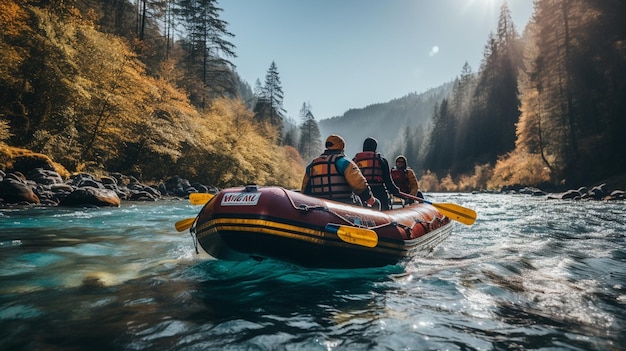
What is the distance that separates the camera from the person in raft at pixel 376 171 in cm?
711

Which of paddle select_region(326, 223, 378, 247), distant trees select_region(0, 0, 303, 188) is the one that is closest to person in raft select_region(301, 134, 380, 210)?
paddle select_region(326, 223, 378, 247)

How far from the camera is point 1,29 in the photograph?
13.0m

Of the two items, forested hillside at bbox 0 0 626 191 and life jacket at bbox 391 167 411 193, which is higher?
forested hillside at bbox 0 0 626 191

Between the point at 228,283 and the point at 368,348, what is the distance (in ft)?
7.35

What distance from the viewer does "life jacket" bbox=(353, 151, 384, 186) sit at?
23.8 ft

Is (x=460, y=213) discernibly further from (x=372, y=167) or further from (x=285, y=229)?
(x=285, y=229)

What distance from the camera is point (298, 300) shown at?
3646 millimetres

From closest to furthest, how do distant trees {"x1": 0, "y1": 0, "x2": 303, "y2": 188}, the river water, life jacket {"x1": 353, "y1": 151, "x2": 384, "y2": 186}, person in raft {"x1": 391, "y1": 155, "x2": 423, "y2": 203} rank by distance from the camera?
the river water < life jacket {"x1": 353, "y1": 151, "x2": 384, "y2": 186} < person in raft {"x1": 391, "y1": 155, "x2": 423, "y2": 203} < distant trees {"x1": 0, "y1": 0, "x2": 303, "y2": 188}

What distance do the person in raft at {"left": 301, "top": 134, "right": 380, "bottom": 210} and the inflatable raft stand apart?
61cm

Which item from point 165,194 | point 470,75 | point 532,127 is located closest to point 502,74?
point 470,75

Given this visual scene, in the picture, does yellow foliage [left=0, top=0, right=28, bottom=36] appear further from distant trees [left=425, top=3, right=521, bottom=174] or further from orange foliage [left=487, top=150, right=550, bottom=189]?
distant trees [left=425, top=3, right=521, bottom=174]

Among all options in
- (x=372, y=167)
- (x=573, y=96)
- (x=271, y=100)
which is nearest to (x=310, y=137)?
(x=271, y=100)

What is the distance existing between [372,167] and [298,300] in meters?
4.17

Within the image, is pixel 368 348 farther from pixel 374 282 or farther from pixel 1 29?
pixel 1 29
